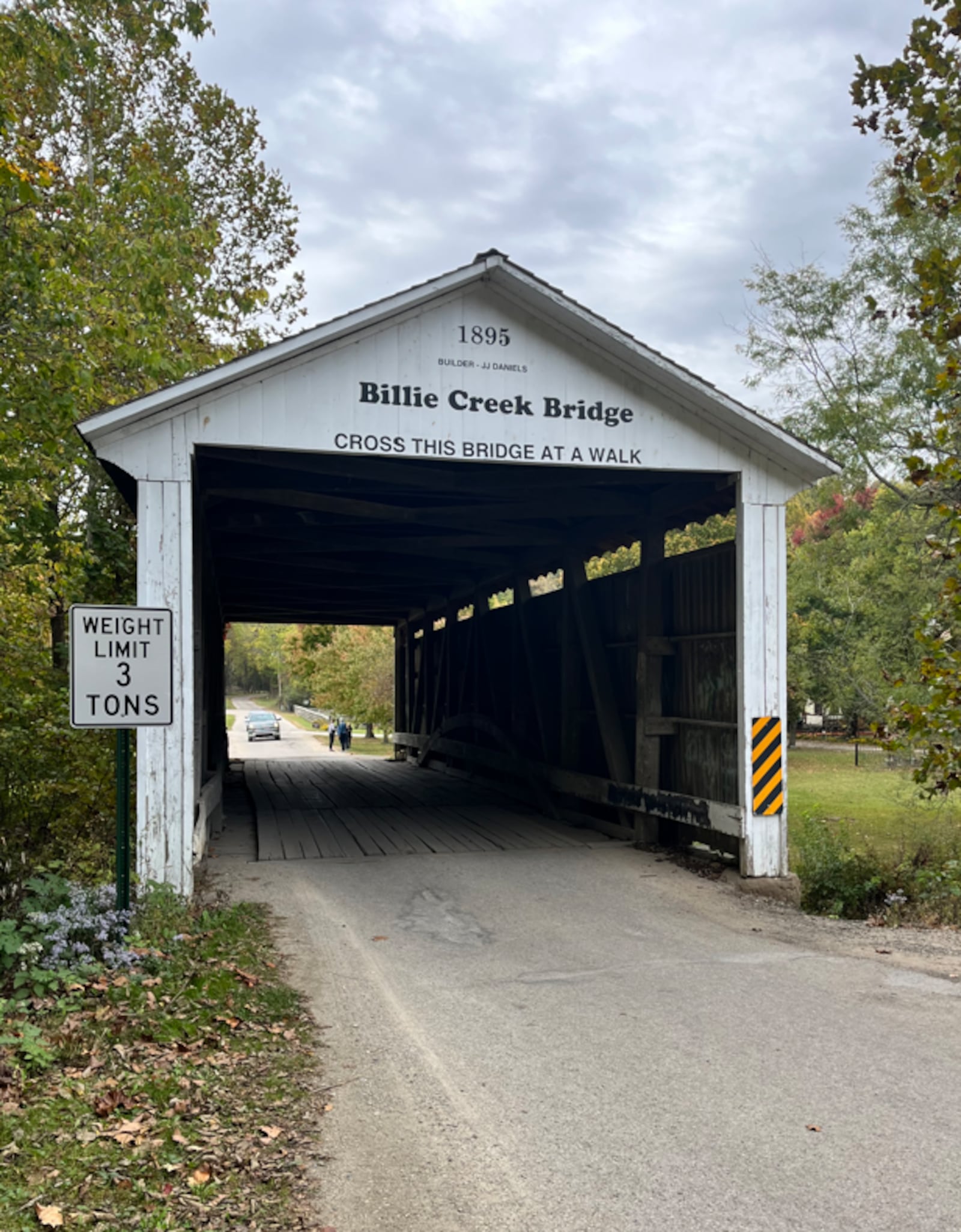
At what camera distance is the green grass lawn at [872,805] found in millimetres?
13969

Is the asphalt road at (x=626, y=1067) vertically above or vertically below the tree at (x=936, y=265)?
below

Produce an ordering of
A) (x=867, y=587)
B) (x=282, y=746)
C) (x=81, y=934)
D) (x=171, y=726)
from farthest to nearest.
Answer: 1. (x=282, y=746)
2. (x=867, y=587)
3. (x=171, y=726)
4. (x=81, y=934)

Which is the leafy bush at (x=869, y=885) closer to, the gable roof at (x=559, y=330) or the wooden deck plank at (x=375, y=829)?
the gable roof at (x=559, y=330)

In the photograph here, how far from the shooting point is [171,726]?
24.5 ft

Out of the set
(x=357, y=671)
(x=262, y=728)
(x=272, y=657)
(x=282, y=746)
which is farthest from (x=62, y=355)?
(x=272, y=657)

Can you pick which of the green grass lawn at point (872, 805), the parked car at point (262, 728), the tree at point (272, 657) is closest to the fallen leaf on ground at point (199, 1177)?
the green grass lawn at point (872, 805)

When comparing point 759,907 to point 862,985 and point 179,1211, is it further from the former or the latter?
point 179,1211

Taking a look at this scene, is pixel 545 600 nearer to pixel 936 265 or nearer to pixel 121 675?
pixel 121 675

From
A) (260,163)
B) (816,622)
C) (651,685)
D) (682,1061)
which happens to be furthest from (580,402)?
(816,622)

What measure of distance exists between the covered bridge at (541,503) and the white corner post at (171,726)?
0.06 ft

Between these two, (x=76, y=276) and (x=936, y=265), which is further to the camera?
(x=76, y=276)

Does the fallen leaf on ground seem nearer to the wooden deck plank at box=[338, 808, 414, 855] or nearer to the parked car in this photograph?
the wooden deck plank at box=[338, 808, 414, 855]

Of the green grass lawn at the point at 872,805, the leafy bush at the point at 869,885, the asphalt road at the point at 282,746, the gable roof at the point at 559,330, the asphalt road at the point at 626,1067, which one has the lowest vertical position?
the asphalt road at the point at 282,746

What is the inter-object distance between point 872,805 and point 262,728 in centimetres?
3070
